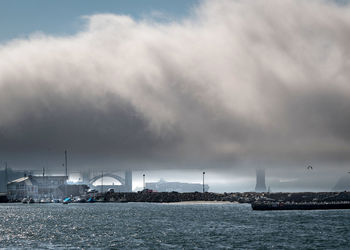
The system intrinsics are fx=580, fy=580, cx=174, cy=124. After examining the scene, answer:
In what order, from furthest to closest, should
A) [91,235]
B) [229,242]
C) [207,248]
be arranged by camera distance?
[91,235], [229,242], [207,248]

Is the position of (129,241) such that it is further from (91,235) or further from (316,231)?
(316,231)

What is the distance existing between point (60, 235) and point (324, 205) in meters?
112

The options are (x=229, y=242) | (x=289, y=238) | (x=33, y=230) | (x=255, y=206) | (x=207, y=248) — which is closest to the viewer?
(x=207, y=248)

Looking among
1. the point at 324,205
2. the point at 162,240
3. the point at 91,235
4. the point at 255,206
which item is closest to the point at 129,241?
the point at 162,240

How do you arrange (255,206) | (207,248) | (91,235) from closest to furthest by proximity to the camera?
1. (207,248)
2. (91,235)
3. (255,206)

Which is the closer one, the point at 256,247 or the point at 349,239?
the point at 256,247

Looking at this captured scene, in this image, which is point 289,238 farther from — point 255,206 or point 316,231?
point 255,206

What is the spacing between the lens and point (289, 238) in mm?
93688

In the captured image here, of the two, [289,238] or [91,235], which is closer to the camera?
[289,238]

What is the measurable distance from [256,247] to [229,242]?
6534mm

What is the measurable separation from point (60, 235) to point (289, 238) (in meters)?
39.8

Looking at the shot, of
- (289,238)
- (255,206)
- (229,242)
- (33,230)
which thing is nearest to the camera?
(229,242)

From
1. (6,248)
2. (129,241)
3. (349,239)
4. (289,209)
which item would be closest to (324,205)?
(289,209)

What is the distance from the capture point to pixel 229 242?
3457 inches
